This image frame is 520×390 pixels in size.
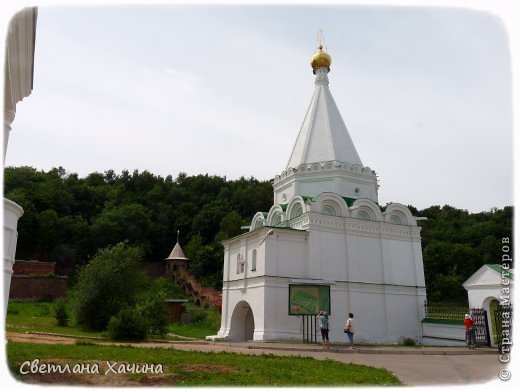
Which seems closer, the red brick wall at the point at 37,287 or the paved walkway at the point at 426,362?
the paved walkway at the point at 426,362

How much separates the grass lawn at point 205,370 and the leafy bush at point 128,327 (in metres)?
5.30

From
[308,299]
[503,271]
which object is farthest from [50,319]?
[503,271]

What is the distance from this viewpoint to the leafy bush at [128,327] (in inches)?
613

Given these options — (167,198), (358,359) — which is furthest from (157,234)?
(358,359)

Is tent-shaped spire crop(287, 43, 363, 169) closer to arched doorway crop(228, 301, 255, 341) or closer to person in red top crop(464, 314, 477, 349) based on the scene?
arched doorway crop(228, 301, 255, 341)

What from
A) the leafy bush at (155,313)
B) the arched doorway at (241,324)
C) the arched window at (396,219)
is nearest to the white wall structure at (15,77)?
the leafy bush at (155,313)

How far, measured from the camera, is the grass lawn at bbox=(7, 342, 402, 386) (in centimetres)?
705

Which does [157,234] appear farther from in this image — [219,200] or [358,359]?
[358,359]

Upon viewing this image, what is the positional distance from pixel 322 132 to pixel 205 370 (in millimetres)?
16244

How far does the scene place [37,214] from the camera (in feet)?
147

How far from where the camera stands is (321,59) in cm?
2423

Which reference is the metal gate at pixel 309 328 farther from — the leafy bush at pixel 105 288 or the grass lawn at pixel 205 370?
the leafy bush at pixel 105 288

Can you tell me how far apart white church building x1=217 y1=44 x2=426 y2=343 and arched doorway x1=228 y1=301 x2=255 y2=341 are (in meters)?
0.05

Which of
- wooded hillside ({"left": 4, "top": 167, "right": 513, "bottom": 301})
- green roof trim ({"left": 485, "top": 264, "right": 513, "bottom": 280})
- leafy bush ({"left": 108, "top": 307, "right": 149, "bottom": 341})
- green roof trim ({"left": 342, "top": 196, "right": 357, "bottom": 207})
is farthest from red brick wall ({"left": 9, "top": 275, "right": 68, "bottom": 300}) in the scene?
green roof trim ({"left": 485, "top": 264, "right": 513, "bottom": 280})
